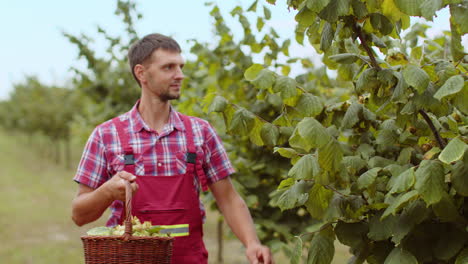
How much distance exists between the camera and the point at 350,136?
2486 mm

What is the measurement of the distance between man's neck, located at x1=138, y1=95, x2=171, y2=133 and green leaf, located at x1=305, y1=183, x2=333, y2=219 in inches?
46.8

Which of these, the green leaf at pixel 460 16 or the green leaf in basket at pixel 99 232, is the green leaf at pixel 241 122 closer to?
the green leaf in basket at pixel 99 232

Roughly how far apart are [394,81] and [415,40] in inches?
52.0

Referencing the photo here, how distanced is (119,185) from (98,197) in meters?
0.21

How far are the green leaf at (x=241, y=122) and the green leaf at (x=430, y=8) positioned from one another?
918 millimetres

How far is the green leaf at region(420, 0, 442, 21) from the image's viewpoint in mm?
1379

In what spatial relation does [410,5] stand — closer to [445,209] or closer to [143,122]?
[445,209]

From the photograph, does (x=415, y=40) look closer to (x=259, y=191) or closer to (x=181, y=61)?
(x=181, y=61)

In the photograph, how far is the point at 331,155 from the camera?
1.67 metres

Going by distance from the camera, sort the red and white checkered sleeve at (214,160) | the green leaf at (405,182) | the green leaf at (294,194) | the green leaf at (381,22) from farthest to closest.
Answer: the red and white checkered sleeve at (214,160) → the green leaf at (294,194) → the green leaf at (381,22) → the green leaf at (405,182)

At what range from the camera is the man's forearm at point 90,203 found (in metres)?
2.46

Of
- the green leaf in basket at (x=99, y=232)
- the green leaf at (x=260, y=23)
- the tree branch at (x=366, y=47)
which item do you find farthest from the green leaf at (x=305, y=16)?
the green leaf at (x=260, y=23)

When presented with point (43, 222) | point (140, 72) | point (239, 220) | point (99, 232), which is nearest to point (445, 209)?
point (99, 232)

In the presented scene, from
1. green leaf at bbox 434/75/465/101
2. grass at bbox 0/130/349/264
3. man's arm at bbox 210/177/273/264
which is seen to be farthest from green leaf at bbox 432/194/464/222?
grass at bbox 0/130/349/264
